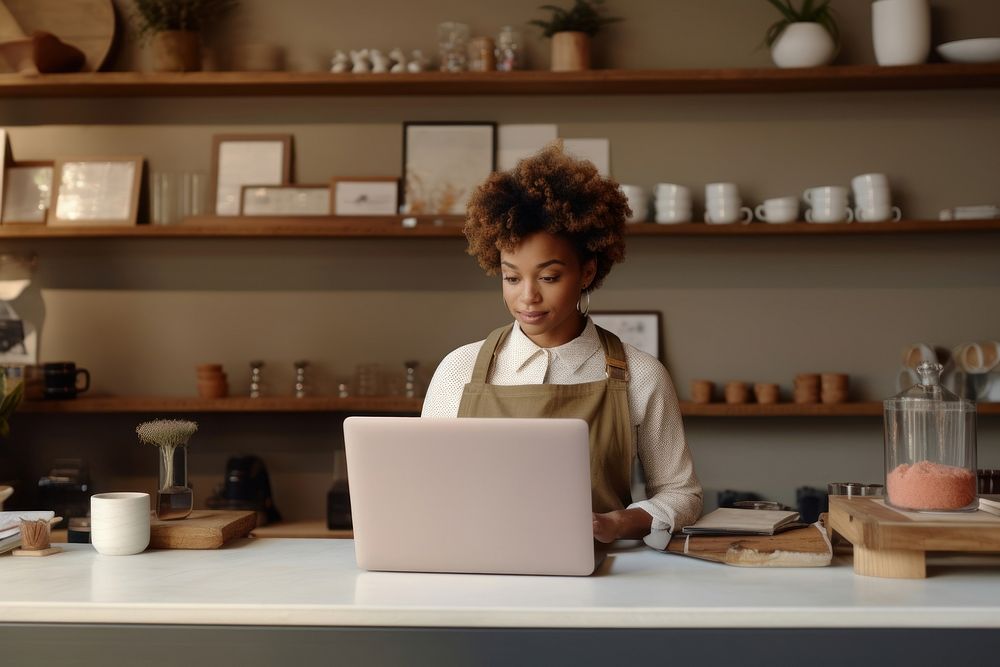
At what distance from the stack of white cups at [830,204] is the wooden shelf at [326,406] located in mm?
621

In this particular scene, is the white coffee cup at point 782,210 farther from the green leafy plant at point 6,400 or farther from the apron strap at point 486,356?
the green leafy plant at point 6,400

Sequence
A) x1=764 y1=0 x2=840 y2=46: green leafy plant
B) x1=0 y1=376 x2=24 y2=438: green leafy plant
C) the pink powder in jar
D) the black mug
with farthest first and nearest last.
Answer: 1. the black mug
2. x1=764 y1=0 x2=840 y2=46: green leafy plant
3. x1=0 y1=376 x2=24 y2=438: green leafy plant
4. the pink powder in jar

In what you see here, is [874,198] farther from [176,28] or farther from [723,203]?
[176,28]

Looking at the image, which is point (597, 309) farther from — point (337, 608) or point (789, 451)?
point (337, 608)

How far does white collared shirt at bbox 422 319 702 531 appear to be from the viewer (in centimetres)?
198

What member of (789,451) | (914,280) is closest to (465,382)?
(789,451)

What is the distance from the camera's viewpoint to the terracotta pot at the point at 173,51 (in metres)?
3.49

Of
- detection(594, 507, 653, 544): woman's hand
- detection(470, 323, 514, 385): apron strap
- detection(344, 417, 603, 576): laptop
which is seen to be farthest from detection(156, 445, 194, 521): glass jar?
detection(594, 507, 653, 544): woman's hand

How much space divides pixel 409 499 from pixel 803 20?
262 centimetres

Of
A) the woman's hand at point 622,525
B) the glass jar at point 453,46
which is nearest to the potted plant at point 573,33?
the glass jar at point 453,46

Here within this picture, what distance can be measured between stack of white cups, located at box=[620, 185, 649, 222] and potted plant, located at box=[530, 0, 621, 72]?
440mm

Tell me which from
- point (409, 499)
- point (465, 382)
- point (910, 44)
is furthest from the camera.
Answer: point (910, 44)

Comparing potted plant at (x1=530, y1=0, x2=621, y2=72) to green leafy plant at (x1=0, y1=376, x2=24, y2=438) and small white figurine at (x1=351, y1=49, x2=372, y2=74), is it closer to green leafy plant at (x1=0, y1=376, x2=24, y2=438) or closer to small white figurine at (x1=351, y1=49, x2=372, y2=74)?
small white figurine at (x1=351, y1=49, x2=372, y2=74)

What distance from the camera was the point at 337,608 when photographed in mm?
1315
